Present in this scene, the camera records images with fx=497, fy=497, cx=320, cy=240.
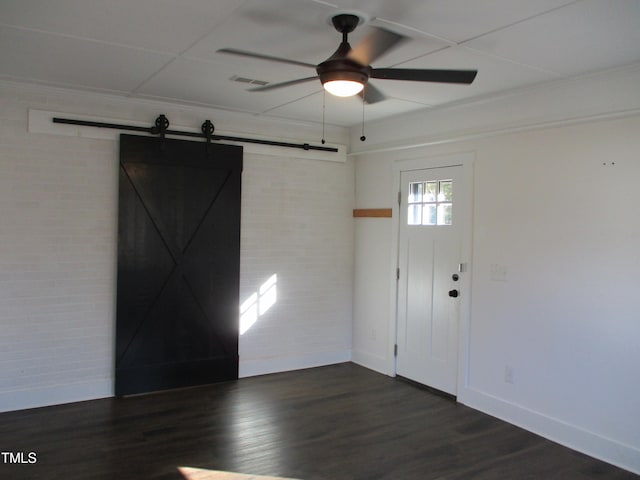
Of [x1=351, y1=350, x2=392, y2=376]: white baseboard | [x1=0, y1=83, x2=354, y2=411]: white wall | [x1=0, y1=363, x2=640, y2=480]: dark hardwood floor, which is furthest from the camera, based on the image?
[x1=351, y1=350, x2=392, y2=376]: white baseboard

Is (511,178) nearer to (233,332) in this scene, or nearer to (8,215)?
(233,332)

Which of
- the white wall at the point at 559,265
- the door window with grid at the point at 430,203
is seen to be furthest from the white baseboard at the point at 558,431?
the door window with grid at the point at 430,203

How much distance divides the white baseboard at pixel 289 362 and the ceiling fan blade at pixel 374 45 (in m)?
3.43

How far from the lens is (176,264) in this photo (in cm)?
462

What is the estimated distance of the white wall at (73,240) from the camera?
396cm

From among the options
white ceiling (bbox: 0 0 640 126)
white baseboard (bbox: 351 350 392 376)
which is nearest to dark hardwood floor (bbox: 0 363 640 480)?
white baseboard (bbox: 351 350 392 376)

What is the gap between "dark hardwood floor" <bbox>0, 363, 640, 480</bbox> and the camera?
124 inches

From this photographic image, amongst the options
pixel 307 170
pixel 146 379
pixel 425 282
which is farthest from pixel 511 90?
pixel 146 379

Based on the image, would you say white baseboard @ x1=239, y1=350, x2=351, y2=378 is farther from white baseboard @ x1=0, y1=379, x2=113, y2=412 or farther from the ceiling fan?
the ceiling fan

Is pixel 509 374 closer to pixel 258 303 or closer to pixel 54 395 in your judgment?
pixel 258 303

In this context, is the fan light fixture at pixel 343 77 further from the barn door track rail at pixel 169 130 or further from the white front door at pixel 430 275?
the barn door track rail at pixel 169 130

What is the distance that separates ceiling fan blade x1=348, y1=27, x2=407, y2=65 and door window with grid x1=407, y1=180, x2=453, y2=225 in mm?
2007

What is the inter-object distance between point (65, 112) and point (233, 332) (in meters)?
2.48

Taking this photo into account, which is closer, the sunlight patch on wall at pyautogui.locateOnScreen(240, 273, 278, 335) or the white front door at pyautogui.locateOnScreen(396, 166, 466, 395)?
the white front door at pyautogui.locateOnScreen(396, 166, 466, 395)
